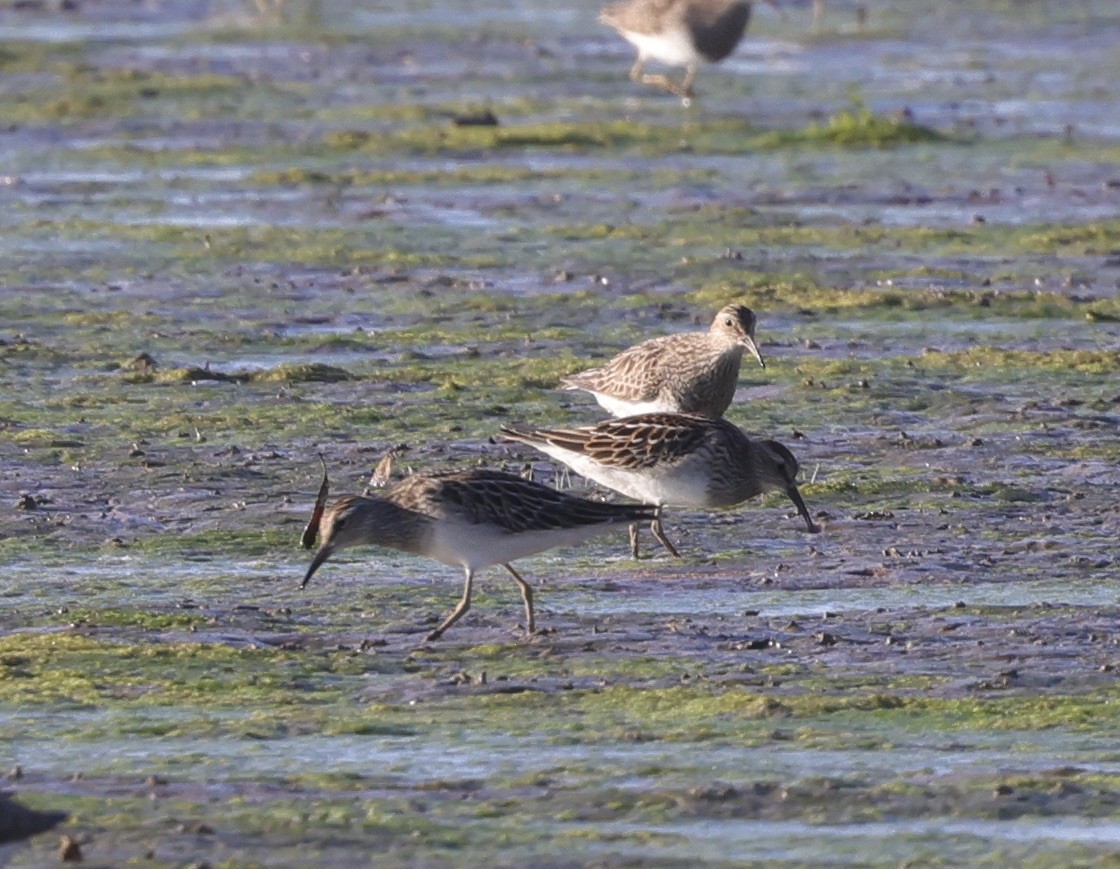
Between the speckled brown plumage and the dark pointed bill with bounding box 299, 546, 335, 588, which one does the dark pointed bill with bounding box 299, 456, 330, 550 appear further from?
the speckled brown plumage

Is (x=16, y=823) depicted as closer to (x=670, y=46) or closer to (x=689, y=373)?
(x=689, y=373)

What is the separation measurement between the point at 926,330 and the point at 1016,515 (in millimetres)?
4800

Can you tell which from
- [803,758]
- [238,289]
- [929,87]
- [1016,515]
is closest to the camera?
[803,758]

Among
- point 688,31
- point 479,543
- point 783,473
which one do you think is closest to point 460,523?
point 479,543

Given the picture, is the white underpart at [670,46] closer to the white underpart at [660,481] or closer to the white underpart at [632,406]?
the white underpart at [632,406]

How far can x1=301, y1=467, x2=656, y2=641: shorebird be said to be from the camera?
9.62 m

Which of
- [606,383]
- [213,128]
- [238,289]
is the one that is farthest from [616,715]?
[213,128]

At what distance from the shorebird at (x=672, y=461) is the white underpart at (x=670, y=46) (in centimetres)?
1947

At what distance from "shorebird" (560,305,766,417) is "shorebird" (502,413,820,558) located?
1215mm

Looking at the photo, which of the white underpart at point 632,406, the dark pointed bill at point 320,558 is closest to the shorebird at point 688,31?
the white underpart at point 632,406

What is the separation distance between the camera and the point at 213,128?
2656 centimetres

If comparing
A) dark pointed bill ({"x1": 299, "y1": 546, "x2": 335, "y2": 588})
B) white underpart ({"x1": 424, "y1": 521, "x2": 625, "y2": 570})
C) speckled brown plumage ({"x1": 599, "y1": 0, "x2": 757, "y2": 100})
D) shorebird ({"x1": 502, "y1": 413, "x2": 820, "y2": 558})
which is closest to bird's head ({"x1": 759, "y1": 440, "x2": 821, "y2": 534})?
shorebird ({"x1": 502, "y1": 413, "x2": 820, "y2": 558})

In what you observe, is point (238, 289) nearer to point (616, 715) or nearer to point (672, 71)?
point (616, 715)

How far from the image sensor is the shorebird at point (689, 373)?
41.2ft
